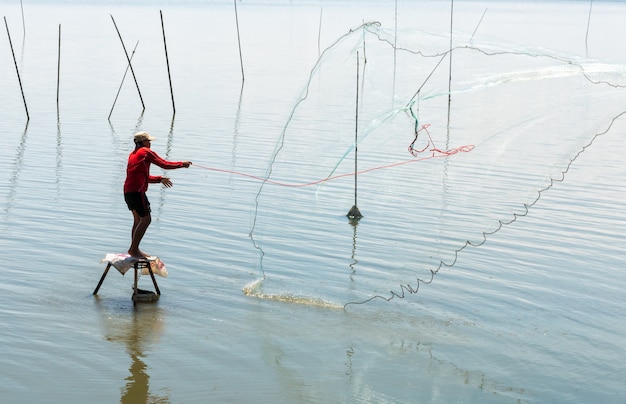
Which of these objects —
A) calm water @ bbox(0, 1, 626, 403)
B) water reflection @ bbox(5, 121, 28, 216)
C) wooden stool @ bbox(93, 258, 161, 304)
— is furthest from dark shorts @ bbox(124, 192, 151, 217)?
water reflection @ bbox(5, 121, 28, 216)

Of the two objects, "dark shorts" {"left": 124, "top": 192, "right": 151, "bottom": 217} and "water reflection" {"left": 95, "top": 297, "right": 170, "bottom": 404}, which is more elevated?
"dark shorts" {"left": 124, "top": 192, "right": 151, "bottom": 217}

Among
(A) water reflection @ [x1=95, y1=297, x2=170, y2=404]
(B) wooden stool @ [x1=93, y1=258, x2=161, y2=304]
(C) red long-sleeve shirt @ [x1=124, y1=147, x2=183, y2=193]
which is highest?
(C) red long-sleeve shirt @ [x1=124, y1=147, x2=183, y2=193]

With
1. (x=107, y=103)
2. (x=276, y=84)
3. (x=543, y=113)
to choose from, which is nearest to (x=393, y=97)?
(x=543, y=113)

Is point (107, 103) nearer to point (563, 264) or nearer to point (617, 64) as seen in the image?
point (563, 264)

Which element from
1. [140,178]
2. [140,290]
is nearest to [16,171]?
[140,290]

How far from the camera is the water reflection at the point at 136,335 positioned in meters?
7.51

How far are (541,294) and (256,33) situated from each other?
46.1m

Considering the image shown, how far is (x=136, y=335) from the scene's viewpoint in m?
8.67

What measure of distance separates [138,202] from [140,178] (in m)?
0.26

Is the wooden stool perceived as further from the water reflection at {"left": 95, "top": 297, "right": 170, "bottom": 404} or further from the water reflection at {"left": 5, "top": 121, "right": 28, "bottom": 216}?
the water reflection at {"left": 5, "top": 121, "right": 28, "bottom": 216}

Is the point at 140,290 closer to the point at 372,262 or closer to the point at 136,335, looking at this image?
the point at 136,335

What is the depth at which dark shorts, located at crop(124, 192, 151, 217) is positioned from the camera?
9.37 m

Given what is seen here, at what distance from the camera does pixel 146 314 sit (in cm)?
921

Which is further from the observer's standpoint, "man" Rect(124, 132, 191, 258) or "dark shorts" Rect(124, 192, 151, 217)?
"dark shorts" Rect(124, 192, 151, 217)
